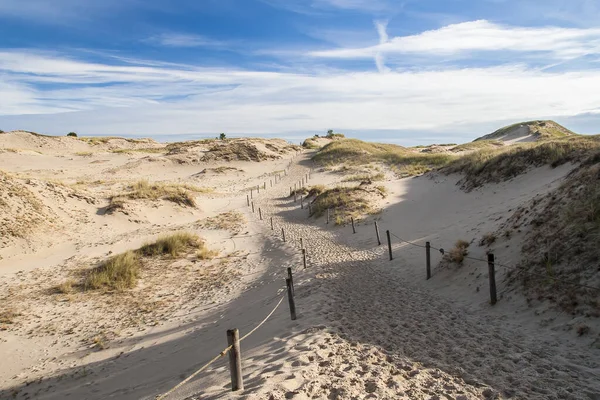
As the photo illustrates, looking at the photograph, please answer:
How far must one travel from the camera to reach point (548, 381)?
5.71 meters

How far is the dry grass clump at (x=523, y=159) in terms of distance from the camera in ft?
66.3

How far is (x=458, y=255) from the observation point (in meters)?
12.1

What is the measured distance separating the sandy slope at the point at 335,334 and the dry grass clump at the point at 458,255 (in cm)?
44

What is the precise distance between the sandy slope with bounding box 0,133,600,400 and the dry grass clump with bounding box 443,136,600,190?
4.53ft

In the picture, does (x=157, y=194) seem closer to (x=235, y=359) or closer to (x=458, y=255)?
(x=458, y=255)

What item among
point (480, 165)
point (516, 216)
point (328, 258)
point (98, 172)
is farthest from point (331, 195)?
point (98, 172)

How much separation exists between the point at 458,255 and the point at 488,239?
3.66 feet

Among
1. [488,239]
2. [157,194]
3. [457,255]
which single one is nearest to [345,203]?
[457,255]

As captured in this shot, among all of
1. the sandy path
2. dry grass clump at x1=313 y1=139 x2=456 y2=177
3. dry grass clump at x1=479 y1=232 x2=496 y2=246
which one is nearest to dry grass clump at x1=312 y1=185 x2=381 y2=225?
the sandy path

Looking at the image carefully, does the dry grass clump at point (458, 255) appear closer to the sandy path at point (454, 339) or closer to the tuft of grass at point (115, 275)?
the sandy path at point (454, 339)

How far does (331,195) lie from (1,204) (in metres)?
21.0

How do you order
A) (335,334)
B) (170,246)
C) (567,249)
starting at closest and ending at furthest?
(335,334) < (567,249) < (170,246)

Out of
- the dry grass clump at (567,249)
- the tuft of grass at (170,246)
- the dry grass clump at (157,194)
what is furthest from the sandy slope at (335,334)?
the dry grass clump at (157,194)

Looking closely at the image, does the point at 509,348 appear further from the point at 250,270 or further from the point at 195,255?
the point at 195,255
